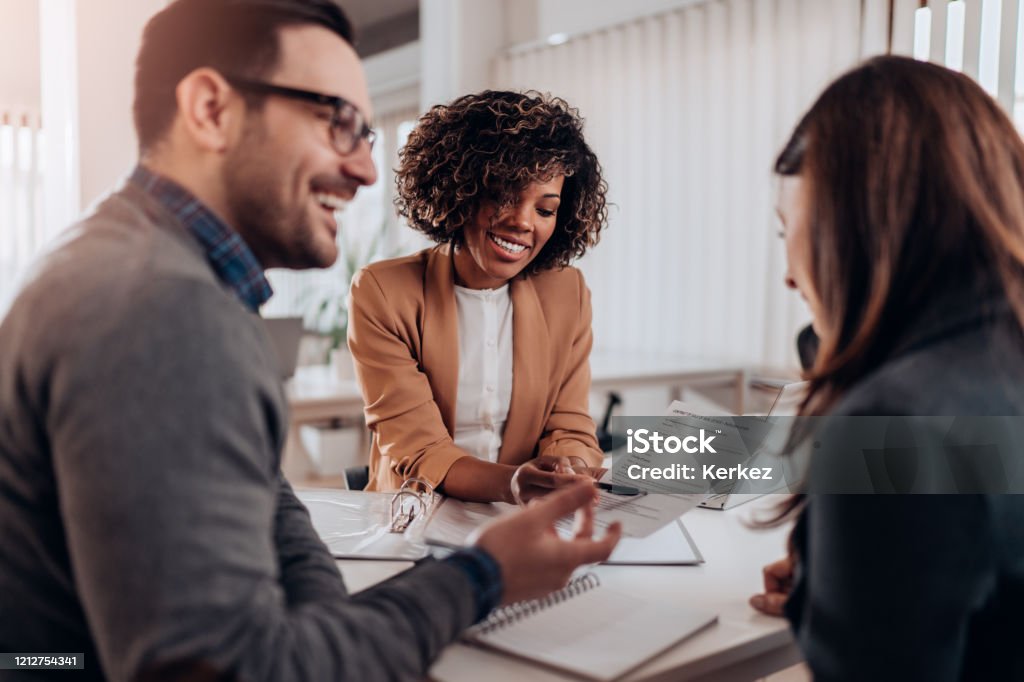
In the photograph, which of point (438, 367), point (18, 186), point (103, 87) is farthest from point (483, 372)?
point (18, 186)

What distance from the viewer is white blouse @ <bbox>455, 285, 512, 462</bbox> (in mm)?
1740

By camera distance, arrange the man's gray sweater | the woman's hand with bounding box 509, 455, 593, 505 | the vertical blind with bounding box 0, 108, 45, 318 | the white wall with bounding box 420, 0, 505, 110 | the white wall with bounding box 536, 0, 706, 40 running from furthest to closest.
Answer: the vertical blind with bounding box 0, 108, 45, 318 < the white wall with bounding box 420, 0, 505, 110 < the white wall with bounding box 536, 0, 706, 40 < the woman's hand with bounding box 509, 455, 593, 505 < the man's gray sweater

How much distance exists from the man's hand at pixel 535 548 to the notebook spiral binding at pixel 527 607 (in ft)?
0.24

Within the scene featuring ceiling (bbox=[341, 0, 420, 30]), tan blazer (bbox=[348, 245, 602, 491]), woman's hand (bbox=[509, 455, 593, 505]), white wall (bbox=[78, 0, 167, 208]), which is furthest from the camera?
ceiling (bbox=[341, 0, 420, 30])

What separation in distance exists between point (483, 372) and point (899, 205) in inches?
43.2

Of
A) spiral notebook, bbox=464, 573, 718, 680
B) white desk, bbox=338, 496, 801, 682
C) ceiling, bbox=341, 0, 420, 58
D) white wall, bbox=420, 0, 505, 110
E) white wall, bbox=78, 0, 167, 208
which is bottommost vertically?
white desk, bbox=338, 496, 801, 682

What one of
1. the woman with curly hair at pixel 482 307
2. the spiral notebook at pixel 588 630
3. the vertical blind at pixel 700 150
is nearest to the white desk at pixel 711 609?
the spiral notebook at pixel 588 630

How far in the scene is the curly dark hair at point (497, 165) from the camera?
171 cm

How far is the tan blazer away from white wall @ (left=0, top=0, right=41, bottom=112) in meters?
4.81

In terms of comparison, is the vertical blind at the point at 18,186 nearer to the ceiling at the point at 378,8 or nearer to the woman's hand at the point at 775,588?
the ceiling at the point at 378,8

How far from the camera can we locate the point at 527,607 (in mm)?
974

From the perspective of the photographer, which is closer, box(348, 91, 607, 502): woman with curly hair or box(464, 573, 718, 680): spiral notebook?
box(464, 573, 718, 680): spiral notebook

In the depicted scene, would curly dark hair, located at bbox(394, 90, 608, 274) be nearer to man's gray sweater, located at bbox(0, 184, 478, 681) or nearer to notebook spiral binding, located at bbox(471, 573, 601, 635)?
notebook spiral binding, located at bbox(471, 573, 601, 635)

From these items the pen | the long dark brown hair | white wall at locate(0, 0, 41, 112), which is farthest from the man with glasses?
white wall at locate(0, 0, 41, 112)
